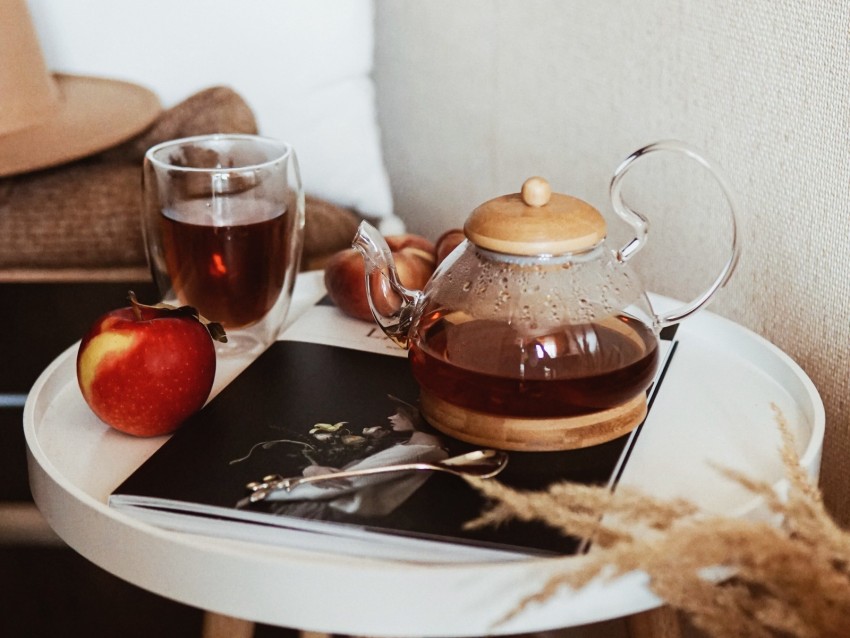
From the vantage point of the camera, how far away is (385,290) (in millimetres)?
746

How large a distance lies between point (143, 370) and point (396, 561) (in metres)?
0.26

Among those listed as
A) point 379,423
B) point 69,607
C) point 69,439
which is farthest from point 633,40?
point 69,607

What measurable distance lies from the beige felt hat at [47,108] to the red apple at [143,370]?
631mm

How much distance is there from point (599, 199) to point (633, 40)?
0.66ft

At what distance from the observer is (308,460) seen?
0.65 metres

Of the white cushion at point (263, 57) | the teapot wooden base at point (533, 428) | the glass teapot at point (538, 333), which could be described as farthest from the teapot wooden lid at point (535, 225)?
the white cushion at point (263, 57)

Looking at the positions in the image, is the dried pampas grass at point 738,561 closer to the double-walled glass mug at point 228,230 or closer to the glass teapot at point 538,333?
the glass teapot at point 538,333

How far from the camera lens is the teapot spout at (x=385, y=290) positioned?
0.73 meters

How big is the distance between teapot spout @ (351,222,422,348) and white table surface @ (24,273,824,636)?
6.6 inches

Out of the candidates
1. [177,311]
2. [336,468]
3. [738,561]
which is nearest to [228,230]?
[177,311]

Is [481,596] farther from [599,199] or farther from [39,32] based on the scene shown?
[39,32]

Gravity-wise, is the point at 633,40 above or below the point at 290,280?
above

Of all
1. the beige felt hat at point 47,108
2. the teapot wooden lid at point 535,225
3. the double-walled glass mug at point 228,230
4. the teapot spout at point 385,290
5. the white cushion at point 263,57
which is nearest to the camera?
the teapot wooden lid at point 535,225

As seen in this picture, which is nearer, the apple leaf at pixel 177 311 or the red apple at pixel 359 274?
the apple leaf at pixel 177 311
